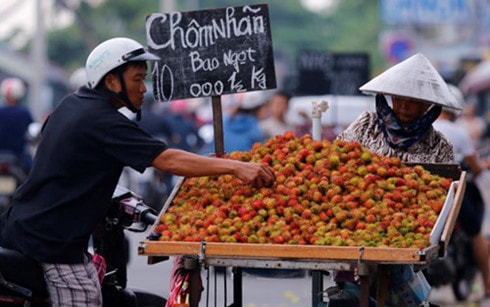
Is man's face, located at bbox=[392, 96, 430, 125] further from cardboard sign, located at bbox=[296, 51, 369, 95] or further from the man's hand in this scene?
cardboard sign, located at bbox=[296, 51, 369, 95]

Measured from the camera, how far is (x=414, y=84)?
23.5 feet

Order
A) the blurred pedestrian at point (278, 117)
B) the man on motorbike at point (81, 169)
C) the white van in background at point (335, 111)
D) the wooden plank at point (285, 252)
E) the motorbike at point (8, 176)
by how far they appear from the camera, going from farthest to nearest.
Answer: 1. the white van in background at point (335, 111)
2. the motorbike at point (8, 176)
3. the blurred pedestrian at point (278, 117)
4. the man on motorbike at point (81, 169)
5. the wooden plank at point (285, 252)

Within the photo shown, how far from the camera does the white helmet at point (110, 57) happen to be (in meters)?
6.00

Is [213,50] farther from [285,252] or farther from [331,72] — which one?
[331,72]

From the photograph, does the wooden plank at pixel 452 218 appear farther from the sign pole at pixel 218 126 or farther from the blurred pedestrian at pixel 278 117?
the blurred pedestrian at pixel 278 117

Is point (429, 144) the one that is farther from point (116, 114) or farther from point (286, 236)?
point (116, 114)

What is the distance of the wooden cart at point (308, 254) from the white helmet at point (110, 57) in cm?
81

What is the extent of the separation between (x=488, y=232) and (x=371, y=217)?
45.2ft

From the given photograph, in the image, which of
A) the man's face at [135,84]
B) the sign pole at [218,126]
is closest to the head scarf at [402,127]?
the sign pole at [218,126]

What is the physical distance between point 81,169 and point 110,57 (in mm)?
544

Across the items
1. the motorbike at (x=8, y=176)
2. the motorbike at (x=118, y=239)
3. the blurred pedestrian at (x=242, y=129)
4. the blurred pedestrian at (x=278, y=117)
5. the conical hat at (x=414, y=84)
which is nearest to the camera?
the motorbike at (x=118, y=239)

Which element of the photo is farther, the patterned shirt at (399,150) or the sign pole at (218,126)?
the sign pole at (218,126)

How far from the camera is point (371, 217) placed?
20.0 ft

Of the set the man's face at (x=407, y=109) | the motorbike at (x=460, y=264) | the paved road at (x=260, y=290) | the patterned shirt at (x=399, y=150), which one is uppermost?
the man's face at (x=407, y=109)
